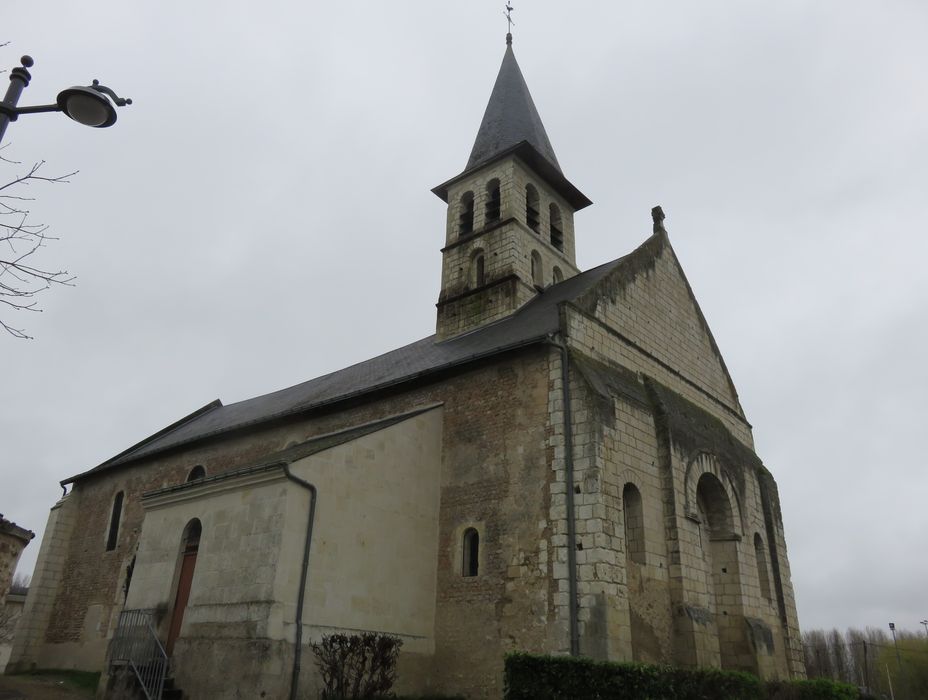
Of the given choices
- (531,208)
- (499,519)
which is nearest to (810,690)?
(499,519)

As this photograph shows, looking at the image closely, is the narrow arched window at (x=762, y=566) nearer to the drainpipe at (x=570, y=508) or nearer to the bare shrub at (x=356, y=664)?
the drainpipe at (x=570, y=508)

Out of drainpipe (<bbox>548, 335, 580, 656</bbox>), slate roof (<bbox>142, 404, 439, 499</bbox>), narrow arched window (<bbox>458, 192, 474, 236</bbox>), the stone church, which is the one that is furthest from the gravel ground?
narrow arched window (<bbox>458, 192, 474, 236</bbox>)

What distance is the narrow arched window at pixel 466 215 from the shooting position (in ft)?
73.2

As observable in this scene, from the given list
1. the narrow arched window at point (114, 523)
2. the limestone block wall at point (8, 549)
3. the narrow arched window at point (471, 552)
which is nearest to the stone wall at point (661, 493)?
the narrow arched window at point (471, 552)

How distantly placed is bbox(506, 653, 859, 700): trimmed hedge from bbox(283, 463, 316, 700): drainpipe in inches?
138

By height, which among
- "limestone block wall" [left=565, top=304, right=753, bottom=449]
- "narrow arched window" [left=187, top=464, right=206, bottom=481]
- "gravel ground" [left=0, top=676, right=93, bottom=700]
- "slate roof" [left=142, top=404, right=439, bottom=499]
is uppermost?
"limestone block wall" [left=565, top=304, right=753, bottom=449]

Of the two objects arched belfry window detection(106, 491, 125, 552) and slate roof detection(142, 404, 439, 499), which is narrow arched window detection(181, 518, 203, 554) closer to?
slate roof detection(142, 404, 439, 499)

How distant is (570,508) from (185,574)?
775 centimetres

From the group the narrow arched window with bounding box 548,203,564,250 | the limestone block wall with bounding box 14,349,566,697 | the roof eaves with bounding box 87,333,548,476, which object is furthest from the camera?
the narrow arched window with bounding box 548,203,564,250

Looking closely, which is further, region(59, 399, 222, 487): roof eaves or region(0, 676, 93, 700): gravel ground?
region(59, 399, 222, 487): roof eaves

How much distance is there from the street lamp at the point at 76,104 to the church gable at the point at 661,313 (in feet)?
33.8

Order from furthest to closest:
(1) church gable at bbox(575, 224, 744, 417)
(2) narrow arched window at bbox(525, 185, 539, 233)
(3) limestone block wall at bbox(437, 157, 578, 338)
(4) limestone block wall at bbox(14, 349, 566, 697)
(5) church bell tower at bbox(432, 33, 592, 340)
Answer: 1. (2) narrow arched window at bbox(525, 185, 539, 233)
2. (5) church bell tower at bbox(432, 33, 592, 340)
3. (3) limestone block wall at bbox(437, 157, 578, 338)
4. (1) church gable at bbox(575, 224, 744, 417)
5. (4) limestone block wall at bbox(14, 349, 566, 697)

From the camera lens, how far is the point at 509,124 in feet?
78.8

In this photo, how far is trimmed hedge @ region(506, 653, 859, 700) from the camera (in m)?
8.91
